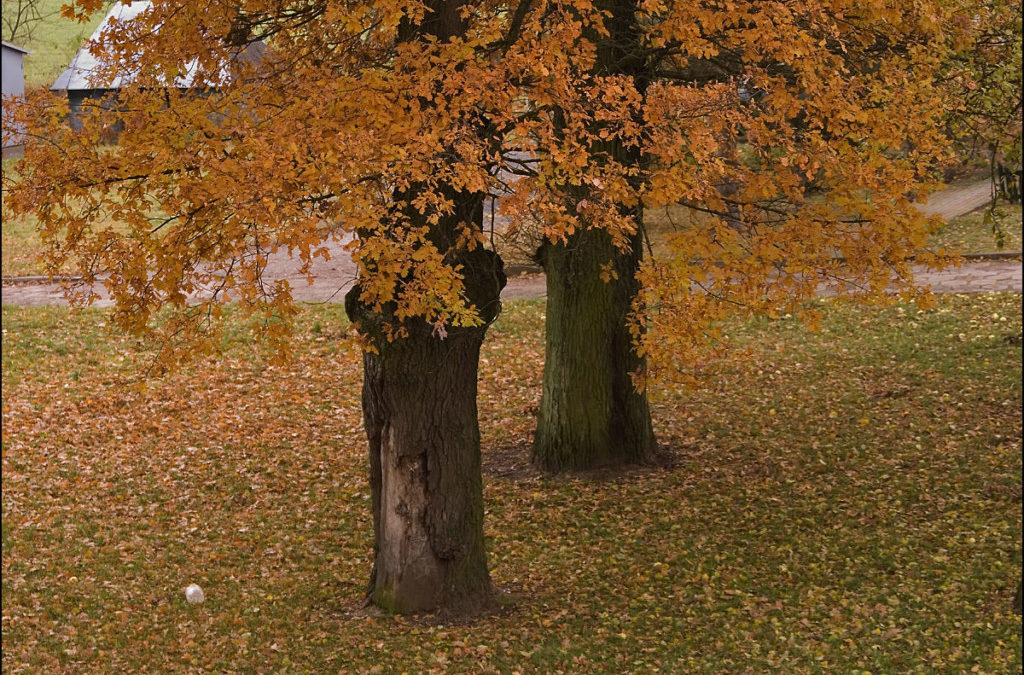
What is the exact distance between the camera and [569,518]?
37.4 feet

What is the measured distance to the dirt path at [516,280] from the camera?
795 inches

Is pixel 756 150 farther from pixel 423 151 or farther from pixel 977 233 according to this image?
pixel 977 233

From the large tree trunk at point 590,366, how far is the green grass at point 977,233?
12598 millimetres

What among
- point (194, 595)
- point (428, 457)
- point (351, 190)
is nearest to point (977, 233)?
point (428, 457)

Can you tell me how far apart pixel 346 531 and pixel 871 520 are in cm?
533

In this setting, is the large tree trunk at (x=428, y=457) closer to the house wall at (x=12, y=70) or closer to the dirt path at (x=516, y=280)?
the dirt path at (x=516, y=280)

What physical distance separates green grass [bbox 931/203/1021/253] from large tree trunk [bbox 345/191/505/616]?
54.5ft

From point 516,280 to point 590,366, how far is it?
1174cm

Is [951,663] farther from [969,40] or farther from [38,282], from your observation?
[38,282]

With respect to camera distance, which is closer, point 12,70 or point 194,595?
point 194,595

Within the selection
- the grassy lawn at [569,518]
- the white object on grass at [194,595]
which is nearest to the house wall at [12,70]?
the grassy lawn at [569,518]

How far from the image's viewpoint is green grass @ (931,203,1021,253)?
2328cm

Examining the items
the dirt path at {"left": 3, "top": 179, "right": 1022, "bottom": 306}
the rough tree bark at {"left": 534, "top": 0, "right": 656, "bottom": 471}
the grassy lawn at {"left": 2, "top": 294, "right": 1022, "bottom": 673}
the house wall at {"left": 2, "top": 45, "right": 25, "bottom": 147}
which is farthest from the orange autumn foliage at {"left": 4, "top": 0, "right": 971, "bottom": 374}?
the house wall at {"left": 2, "top": 45, "right": 25, "bottom": 147}

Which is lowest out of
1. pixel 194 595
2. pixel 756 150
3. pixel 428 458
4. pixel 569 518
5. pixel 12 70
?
pixel 194 595
